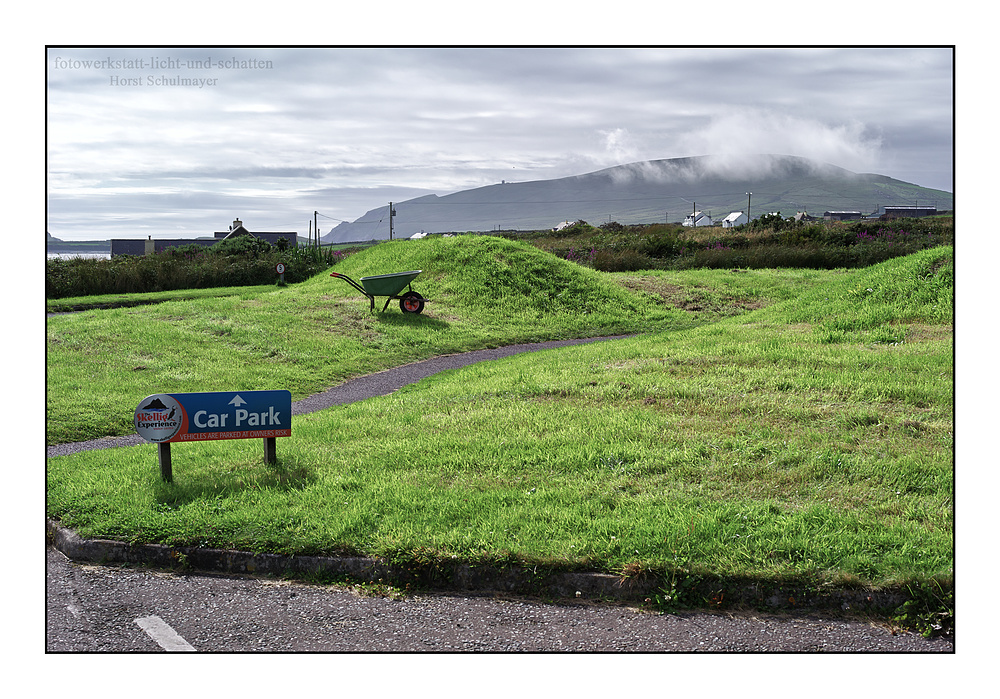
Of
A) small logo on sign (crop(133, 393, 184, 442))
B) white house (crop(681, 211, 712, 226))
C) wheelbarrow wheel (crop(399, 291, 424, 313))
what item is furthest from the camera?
white house (crop(681, 211, 712, 226))

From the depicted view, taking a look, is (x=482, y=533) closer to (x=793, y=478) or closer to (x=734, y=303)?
(x=793, y=478)

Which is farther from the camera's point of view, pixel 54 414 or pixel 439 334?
pixel 439 334

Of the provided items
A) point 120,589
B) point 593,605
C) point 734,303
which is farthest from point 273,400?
point 734,303

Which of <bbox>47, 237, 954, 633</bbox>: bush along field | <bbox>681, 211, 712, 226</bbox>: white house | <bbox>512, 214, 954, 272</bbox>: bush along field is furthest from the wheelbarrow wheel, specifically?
<bbox>681, 211, 712, 226</bbox>: white house

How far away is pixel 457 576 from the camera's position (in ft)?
14.8

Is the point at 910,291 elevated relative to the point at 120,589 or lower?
elevated

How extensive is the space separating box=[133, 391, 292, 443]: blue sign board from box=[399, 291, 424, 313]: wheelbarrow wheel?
1041 centimetres

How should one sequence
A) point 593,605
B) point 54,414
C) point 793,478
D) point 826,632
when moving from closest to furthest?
point 826,632, point 593,605, point 793,478, point 54,414

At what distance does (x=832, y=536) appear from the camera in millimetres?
4633

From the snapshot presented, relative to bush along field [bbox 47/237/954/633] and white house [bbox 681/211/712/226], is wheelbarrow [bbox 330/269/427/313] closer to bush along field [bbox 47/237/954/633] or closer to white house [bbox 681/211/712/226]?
bush along field [bbox 47/237/954/633]

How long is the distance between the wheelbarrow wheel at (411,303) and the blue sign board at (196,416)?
34.1 feet

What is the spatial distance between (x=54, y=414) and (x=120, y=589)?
5.06 m

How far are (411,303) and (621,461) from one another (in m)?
10.7

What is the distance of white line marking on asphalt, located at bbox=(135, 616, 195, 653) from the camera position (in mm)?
3883
